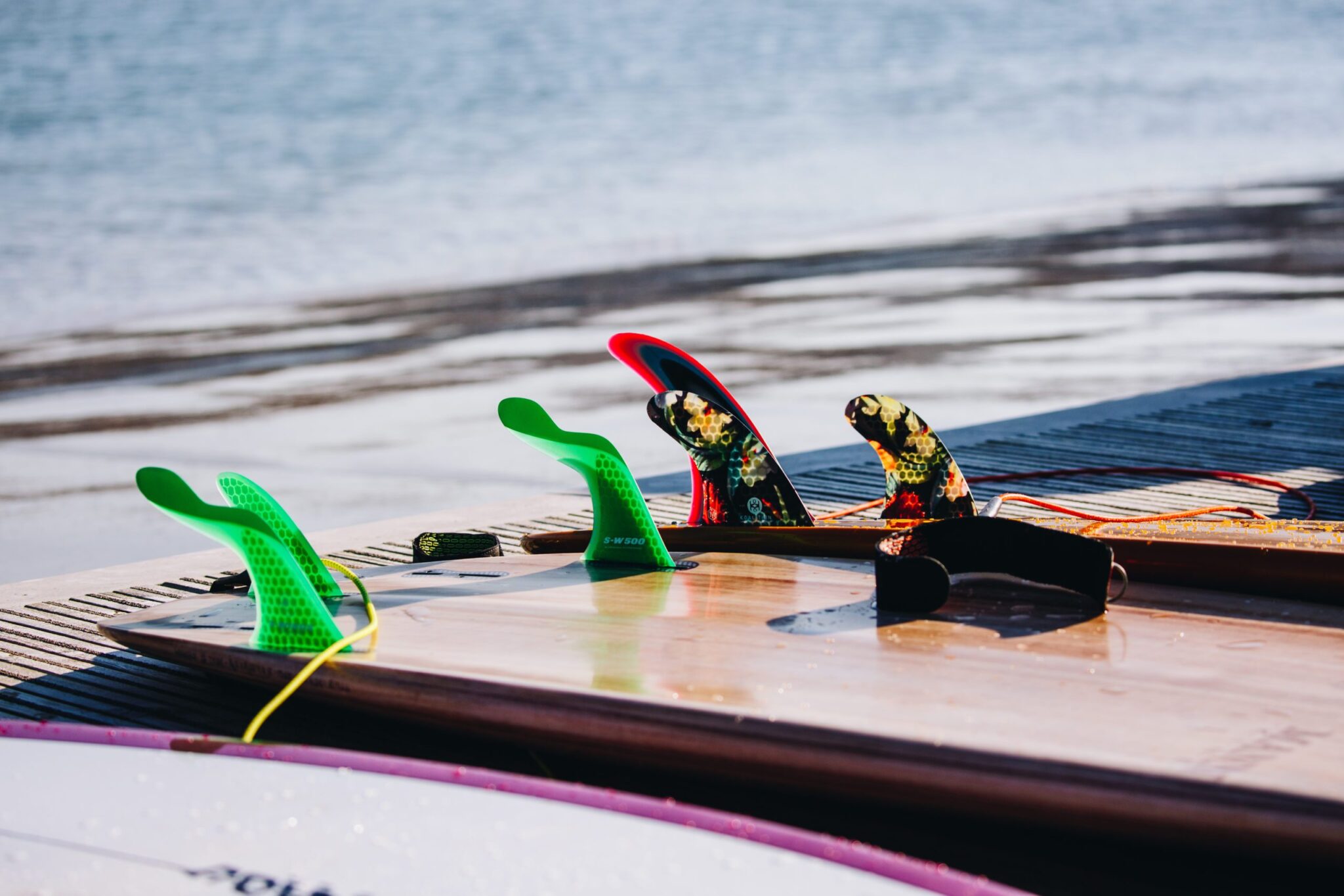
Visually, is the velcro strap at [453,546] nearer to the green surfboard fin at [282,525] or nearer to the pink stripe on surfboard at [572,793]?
the green surfboard fin at [282,525]

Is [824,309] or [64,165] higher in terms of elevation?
[64,165]

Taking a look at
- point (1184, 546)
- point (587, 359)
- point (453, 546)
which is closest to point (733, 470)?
point (453, 546)

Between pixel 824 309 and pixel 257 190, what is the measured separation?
954cm

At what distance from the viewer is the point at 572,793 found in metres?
2.14

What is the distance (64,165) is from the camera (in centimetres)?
1862

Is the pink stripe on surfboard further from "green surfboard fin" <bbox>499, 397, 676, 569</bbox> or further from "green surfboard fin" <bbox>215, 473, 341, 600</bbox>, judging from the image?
"green surfboard fin" <bbox>499, 397, 676, 569</bbox>

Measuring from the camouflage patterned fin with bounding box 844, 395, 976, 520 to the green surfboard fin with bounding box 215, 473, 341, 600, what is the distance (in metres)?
1.04

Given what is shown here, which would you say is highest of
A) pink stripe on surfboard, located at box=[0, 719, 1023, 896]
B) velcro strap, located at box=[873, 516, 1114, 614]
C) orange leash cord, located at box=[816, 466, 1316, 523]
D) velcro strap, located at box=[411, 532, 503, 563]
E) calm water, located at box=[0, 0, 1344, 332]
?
calm water, located at box=[0, 0, 1344, 332]

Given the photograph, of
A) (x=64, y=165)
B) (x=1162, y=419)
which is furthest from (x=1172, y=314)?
(x=64, y=165)

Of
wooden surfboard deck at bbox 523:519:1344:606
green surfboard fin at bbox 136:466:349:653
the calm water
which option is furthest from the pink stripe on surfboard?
the calm water

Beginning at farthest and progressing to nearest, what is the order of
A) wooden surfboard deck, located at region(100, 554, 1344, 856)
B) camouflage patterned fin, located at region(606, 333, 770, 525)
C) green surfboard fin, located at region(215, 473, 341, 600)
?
camouflage patterned fin, located at region(606, 333, 770, 525), green surfboard fin, located at region(215, 473, 341, 600), wooden surfboard deck, located at region(100, 554, 1344, 856)

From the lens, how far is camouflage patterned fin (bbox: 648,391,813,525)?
3342mm

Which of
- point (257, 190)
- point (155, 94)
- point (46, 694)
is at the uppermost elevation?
point (155, 94)

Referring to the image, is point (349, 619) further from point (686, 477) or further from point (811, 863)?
point (686, 477)
